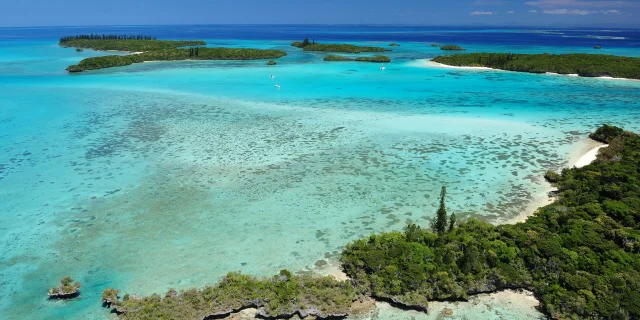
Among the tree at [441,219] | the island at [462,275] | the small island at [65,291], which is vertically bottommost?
the small island at [65,291]

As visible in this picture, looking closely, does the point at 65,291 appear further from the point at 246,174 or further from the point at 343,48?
the point at 343,48

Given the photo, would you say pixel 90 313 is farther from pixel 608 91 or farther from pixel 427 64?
pixel 427 64

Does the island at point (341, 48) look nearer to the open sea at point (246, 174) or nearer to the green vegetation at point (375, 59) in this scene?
Answer: the green vegetation at point (375, 59)

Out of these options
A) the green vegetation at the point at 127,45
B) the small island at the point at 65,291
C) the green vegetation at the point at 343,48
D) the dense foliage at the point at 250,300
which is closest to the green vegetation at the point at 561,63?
the green vegetation at the point at 343,48

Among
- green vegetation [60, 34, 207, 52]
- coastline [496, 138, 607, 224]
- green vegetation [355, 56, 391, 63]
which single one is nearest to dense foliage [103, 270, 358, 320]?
coastline [496, 138, 607, 224]

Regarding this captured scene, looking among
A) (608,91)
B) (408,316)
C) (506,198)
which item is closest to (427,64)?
(608,91)

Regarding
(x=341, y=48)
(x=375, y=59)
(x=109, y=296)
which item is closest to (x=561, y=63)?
(x=375, y=59)
